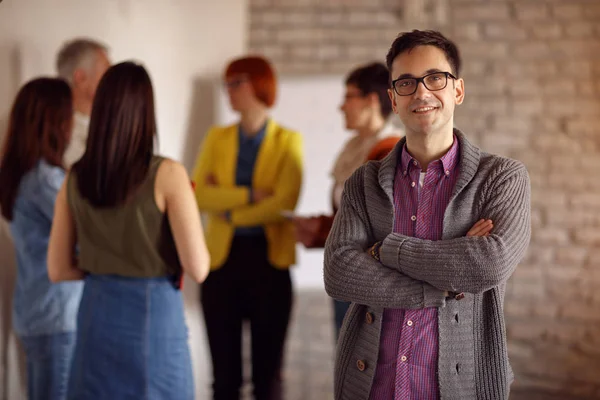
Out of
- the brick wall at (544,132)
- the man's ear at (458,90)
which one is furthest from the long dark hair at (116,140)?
the brick wall at (544,132)

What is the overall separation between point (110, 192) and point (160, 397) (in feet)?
2.04

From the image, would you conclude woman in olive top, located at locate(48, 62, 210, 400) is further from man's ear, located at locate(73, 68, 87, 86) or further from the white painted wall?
man's ear, located at locate(73, 68, 87, 86)

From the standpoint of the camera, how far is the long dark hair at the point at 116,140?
2039 mm

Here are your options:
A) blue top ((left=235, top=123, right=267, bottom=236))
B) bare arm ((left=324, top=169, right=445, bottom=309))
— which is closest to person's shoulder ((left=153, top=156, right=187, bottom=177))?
bare arm ((left=324, top=169, right=445, bottom=309))

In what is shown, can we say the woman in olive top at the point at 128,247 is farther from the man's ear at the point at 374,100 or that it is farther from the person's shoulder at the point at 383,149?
the man's ear at the point at 374,100

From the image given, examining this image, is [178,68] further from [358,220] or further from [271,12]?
[358,220]

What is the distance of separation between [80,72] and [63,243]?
3.69 ft

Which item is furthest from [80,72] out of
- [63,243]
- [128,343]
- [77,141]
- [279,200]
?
[128,343]

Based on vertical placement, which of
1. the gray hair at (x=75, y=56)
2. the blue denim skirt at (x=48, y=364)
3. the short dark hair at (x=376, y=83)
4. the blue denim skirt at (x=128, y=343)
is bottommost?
the blue denim skirt at (x=48, y=364)

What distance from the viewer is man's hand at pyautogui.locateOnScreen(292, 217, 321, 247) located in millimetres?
2674

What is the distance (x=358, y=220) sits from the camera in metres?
1.72

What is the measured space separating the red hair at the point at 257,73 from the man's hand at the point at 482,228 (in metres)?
1.76

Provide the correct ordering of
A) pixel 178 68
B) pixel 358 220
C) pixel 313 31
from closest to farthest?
pixel 358 220 < pixel 178 68 < pixel 313 31

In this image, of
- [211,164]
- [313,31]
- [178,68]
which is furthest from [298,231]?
[313,31]
